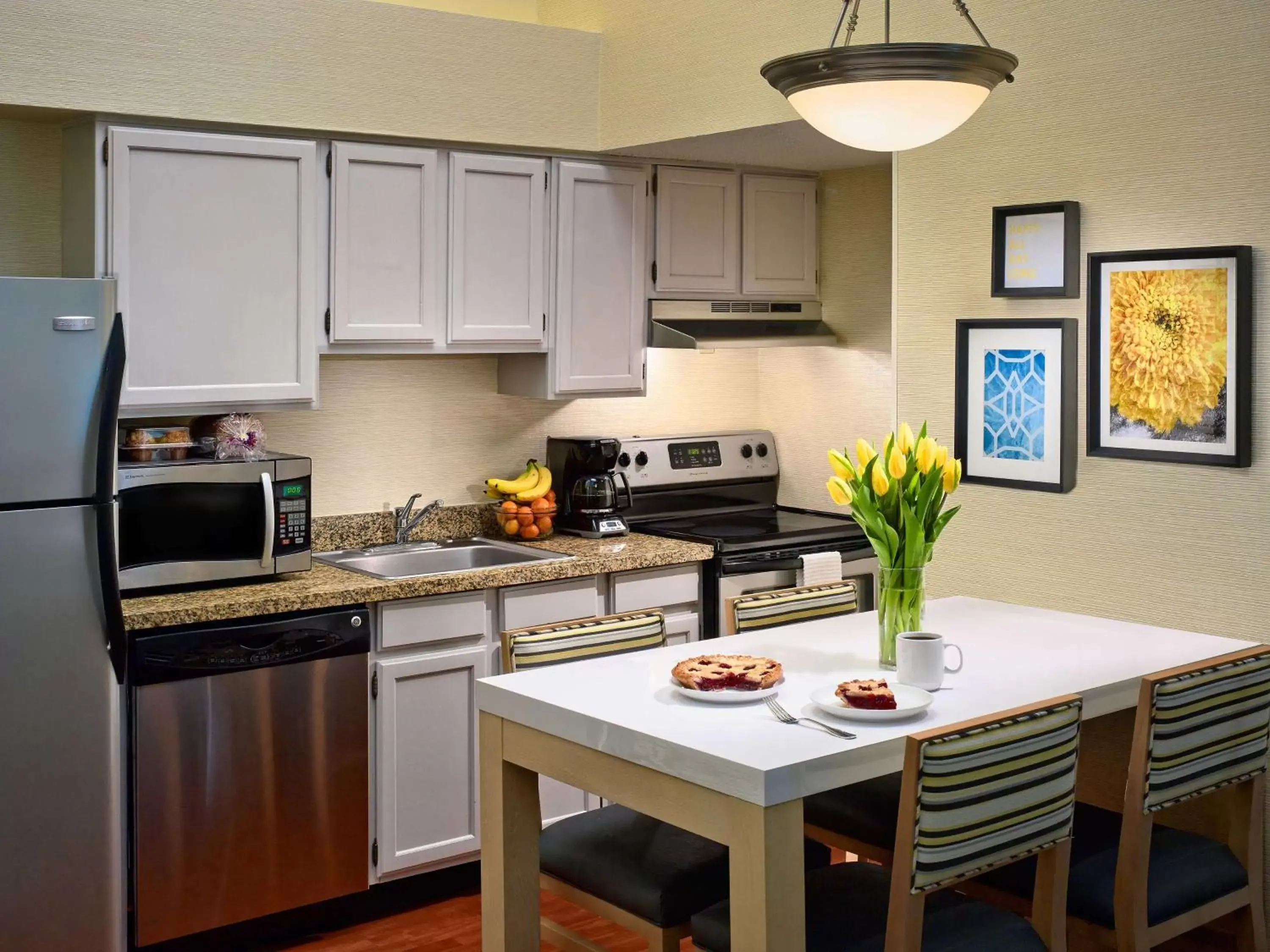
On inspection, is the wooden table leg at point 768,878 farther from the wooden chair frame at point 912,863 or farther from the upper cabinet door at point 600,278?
the upper cabinet door at point 600,278

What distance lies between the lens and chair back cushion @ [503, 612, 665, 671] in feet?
9.71

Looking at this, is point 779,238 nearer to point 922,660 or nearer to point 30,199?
point 30,199

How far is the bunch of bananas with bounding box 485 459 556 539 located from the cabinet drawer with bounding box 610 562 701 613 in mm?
387

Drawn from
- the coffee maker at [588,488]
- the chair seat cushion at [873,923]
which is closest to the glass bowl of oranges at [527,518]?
the coffee maker at [588,488]

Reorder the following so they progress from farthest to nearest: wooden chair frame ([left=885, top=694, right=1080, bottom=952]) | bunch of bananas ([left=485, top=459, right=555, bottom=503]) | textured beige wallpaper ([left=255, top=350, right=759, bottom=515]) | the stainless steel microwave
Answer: bunch of bananas ([left=485, top=459, right=555, bottom=503])
textured beige wallpaper ([left=255, top=350, right=759, bottom=515])
the stainless steel microwave
wooden chair frame ([left=885, top=694, right=1080, bottom=952])

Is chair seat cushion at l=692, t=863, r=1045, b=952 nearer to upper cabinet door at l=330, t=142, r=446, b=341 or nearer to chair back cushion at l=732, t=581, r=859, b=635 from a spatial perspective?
chair back cushion at l=732, t=581, r=859, b=635

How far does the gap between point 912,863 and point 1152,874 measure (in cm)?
72

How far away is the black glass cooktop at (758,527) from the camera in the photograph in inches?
175

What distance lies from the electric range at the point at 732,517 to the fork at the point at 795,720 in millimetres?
1795

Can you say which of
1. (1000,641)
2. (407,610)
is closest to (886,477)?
(1000,641)

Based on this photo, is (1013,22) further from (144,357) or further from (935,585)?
(144,357)

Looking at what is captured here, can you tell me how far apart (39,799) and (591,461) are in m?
2.02

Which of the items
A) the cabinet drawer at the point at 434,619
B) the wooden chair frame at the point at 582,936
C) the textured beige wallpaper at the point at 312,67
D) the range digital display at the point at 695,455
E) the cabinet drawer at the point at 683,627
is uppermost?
the textured beige wallpaper at the point at 312,67

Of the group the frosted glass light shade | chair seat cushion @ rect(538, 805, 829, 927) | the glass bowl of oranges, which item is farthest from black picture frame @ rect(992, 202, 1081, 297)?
the glass bowl of oranges
